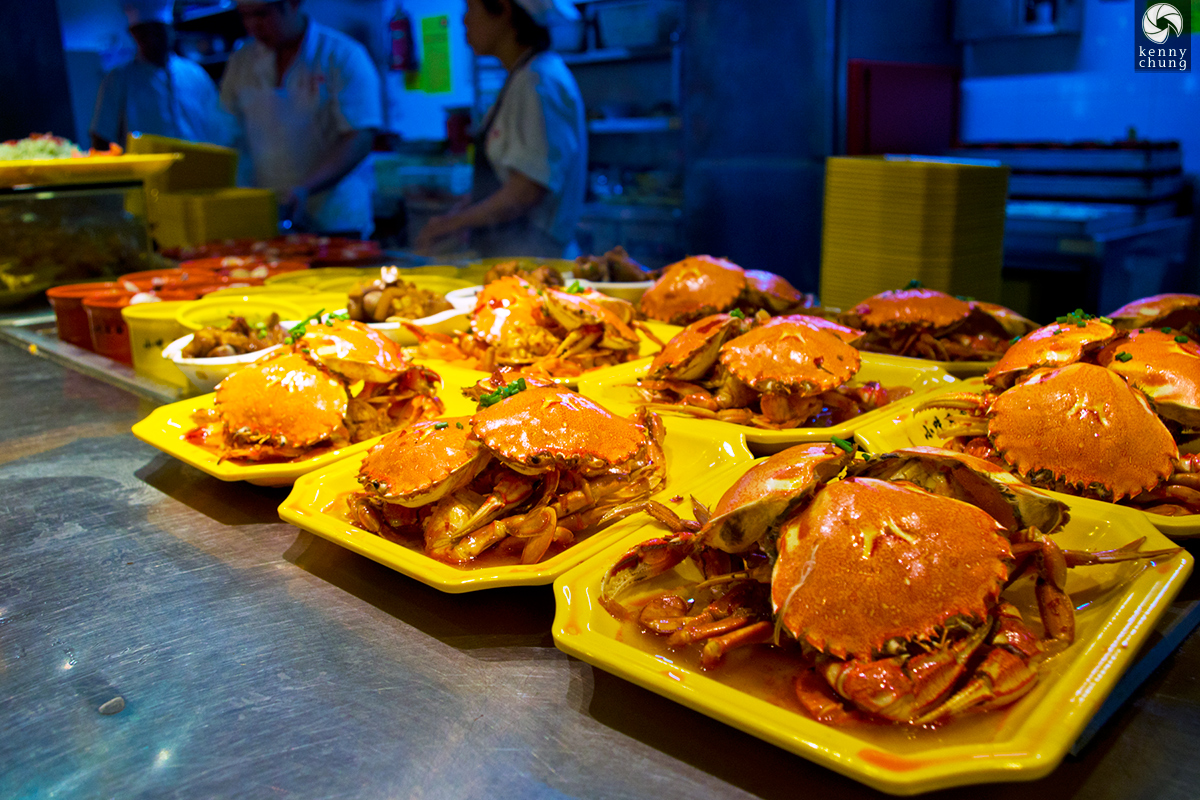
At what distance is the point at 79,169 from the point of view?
10.5 feet

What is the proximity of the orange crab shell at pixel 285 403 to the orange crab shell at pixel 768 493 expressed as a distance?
84 centimetres

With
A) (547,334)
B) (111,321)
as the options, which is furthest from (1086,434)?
(111,321)

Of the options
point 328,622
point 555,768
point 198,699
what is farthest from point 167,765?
point 555,768

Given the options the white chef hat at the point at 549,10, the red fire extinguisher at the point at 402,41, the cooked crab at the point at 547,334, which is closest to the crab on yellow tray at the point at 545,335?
the cooked crab at the point at 547,334

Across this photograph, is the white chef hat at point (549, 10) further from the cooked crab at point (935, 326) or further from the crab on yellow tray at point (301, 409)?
the crab on yellow tray at point (301, 409)

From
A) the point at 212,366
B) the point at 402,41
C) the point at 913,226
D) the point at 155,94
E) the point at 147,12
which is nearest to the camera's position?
the point at 212,366

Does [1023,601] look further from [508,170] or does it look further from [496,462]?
[508,170]

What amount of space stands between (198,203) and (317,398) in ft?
9.83

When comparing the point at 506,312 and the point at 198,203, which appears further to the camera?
the point at 198,203

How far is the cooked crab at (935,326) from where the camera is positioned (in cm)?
202

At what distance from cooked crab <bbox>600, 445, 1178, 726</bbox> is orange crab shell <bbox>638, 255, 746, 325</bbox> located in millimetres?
1374

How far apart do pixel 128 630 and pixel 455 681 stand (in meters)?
0.46

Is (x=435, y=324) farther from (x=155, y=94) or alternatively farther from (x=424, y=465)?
(x=155, y=94)

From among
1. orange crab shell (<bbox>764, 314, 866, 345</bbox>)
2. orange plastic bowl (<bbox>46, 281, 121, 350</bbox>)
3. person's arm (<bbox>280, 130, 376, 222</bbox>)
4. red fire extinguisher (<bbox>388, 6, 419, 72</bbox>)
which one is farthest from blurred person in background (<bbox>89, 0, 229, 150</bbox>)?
orange crab shell (<bbox>764, 314, 866, 345</bbox>)
